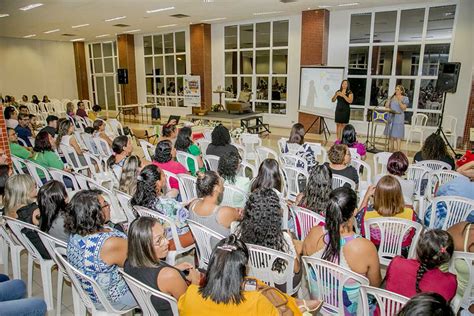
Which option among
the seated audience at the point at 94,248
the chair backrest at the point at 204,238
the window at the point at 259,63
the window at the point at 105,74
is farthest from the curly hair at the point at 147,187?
the window at the point at 105,74

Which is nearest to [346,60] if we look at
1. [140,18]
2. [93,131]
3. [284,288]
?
[140,18]

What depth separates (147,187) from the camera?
2.79 meters

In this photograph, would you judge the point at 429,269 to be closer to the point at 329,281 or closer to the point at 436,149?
the point at 329,281

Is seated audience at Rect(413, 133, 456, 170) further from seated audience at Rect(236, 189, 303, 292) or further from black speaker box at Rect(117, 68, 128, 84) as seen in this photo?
black speaker box at Rect(117, 68, 128, 84)

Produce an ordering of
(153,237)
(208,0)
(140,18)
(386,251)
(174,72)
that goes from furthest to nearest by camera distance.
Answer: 1. (174,72)
2. (140,18)
3. (208,0)
4. (386,251)
5. (153,237)

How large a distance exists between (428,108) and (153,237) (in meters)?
9.58

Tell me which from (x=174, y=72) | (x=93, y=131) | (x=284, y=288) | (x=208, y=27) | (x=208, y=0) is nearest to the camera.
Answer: (x=284, y=288)

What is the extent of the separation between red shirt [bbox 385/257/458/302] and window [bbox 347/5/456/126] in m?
8.65

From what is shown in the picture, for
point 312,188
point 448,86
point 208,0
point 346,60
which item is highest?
point 208,0

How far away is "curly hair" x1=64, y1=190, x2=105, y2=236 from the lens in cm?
208

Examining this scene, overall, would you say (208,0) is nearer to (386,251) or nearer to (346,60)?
(346,60)

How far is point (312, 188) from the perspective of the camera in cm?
289

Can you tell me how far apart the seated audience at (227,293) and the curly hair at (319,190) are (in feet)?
4.71

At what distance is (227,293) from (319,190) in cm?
162
